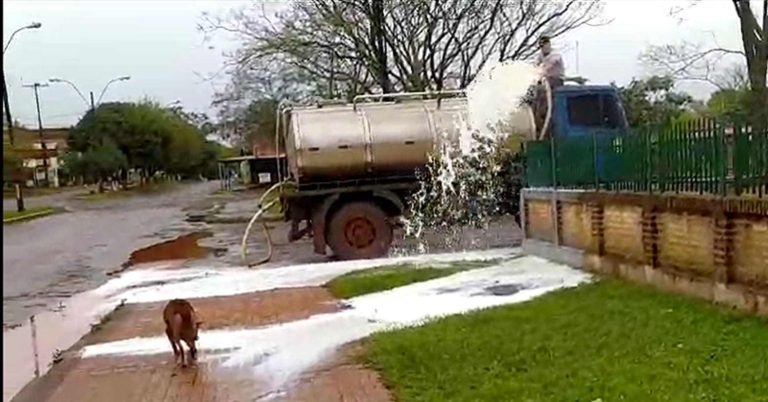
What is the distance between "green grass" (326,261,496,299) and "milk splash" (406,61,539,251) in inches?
154

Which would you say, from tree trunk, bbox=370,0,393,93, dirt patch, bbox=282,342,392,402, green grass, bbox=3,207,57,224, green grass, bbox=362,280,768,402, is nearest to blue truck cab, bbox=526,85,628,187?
green grass, bbox=362,280,768,402

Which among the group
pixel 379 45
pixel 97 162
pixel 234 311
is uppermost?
pixel 379 45

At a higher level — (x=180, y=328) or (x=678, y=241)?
(x=678, y=241)

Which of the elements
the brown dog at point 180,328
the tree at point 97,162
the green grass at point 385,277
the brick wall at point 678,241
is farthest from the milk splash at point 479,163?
the tree at point 97,162

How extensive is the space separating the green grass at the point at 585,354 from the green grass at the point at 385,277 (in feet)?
11.9

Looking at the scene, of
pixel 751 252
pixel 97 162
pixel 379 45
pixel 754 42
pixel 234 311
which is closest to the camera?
pixel 751 252

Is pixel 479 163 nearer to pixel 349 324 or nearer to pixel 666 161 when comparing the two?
pixel 666 161

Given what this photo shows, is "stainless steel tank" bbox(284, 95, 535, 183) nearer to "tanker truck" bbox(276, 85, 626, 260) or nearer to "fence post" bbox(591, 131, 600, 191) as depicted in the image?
"tanker truck" bbox(276, 85, 626, 260)

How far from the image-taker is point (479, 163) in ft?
64.2

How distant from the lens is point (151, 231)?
3195cm

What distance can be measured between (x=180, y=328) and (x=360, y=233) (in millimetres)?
10340

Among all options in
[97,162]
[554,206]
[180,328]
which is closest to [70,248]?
[554,206]

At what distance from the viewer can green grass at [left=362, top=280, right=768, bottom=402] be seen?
251 inches

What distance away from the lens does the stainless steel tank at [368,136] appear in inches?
747
